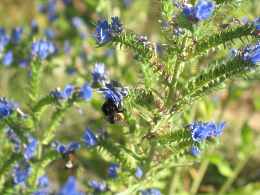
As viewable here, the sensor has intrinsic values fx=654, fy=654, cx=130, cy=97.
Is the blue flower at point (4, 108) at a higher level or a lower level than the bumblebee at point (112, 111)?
higher

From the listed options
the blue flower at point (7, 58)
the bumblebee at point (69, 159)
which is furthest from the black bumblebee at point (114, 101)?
the blue flower at point (7, 58)

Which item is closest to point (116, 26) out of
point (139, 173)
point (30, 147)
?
point (139, 173)

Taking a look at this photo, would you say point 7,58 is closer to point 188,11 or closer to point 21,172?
point 21,172

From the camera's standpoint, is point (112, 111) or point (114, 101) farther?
point (112, 111)

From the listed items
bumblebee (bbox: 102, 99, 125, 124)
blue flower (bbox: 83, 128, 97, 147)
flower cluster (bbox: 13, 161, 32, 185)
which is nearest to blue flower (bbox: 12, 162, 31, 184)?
flower cluster (bbox: 13, 161, 32, 185)

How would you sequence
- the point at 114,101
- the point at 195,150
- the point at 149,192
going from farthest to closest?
the point at 149,192 → the point at 195,150 → the point at 114,101

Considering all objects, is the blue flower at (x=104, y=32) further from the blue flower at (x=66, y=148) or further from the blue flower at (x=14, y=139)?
the blue flower at (x=14, y=139)
